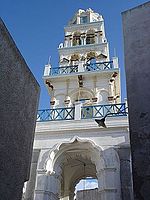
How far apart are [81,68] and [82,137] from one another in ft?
22.1

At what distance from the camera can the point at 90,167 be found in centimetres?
1299

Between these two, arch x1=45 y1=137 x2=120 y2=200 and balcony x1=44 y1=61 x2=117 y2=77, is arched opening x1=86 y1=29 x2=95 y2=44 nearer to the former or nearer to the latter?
balcony x1=44 y1=61 x2=117 y2=77

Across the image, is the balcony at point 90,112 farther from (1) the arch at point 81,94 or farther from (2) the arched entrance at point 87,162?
(1) the arch at point 81,94

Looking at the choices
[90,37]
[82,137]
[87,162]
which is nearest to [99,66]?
[90,37]

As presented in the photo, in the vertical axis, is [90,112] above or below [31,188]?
above

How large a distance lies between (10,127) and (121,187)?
5.20 metres

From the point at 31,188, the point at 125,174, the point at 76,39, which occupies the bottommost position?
the point at 31,188

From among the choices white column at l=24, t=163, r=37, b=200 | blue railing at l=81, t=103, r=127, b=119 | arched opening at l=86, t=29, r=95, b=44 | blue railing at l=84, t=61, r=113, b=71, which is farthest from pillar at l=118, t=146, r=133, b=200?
arched opening at l=86, t=29, r=95, b=44

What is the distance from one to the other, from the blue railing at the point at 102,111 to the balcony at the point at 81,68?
501 cm

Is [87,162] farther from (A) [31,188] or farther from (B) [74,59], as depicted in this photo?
(B) [74,59]

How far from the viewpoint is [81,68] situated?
1594 centimetres

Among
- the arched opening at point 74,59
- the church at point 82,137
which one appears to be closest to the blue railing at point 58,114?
the church at point 82,137

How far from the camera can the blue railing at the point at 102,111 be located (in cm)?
1065

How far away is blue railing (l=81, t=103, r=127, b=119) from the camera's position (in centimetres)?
1065
